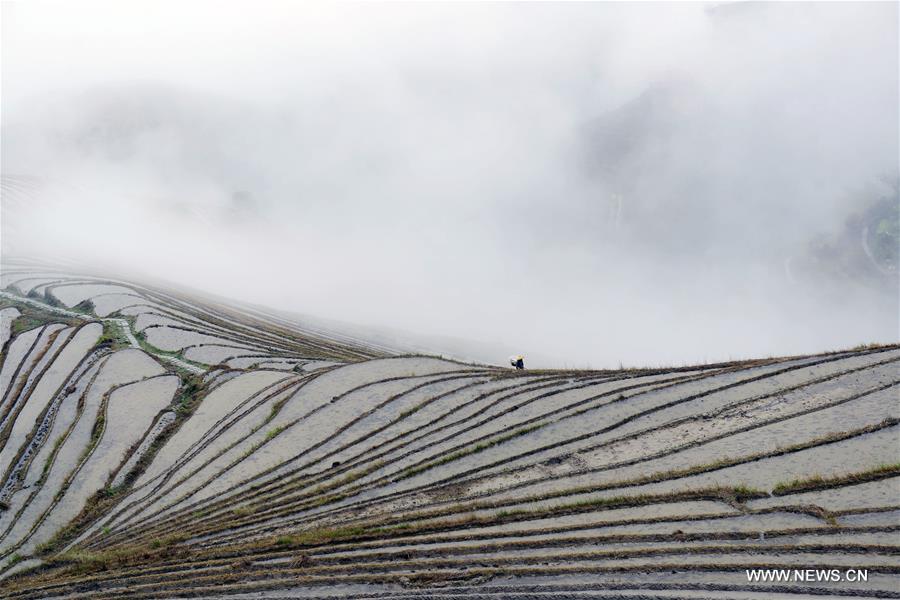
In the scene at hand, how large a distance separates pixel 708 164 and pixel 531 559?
10430 cm

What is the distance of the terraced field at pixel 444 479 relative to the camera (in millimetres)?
12641

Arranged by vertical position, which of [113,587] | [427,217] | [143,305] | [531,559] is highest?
[427,217]

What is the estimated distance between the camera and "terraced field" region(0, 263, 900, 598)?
12.6 metres

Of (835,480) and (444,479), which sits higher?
(835,480)

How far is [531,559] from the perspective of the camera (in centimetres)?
1284

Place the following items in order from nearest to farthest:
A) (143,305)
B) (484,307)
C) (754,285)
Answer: (143,305) → (484,307) → (754,285)

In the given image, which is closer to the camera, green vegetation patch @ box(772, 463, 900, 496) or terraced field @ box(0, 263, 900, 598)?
terraced field @ box(0, 263, 900, 598)

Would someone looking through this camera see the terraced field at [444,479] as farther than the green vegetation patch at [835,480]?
No

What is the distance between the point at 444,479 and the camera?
16406 millimetres

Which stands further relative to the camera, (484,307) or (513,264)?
(513,264)

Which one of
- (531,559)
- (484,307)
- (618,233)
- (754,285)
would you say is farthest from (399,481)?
(618,233)

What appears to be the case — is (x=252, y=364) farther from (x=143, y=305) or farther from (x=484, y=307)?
(x=484, y=307)

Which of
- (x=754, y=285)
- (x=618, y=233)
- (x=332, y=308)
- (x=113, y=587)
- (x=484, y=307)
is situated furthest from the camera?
(x=618, y=233)

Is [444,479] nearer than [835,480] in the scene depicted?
No
